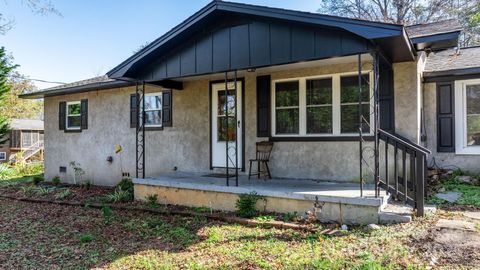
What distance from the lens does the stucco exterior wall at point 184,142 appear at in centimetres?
664

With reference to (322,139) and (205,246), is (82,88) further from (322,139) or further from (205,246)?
(205,246)

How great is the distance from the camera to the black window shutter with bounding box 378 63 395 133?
6363 millimetres

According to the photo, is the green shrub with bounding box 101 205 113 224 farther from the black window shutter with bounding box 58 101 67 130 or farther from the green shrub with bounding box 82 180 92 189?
the black window shutter with bounding box 58 101 67 130

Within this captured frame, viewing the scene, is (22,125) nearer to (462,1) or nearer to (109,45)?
(109,45)

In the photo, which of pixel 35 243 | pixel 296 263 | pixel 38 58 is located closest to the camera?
pixel 296 263

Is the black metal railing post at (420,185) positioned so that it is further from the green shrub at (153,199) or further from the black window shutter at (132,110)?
the black window shutter at (132,110)

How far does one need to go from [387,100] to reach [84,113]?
8787 mm

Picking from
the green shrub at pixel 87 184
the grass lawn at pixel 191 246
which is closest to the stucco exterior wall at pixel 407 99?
the grass lawn at pixel 191 246

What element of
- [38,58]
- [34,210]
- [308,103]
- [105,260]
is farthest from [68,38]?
[105,260]

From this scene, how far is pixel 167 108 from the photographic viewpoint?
9.07 m

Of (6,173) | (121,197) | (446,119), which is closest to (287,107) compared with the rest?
(446,119)

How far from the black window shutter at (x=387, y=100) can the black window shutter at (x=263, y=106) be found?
2.31 metres

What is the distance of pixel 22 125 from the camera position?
27.2m

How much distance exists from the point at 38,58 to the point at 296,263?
23.7m
